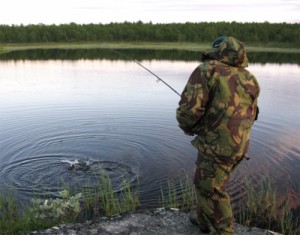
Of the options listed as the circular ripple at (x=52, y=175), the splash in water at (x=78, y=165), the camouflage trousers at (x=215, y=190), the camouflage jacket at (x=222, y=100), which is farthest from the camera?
the splash in water at (x=78, y=165)

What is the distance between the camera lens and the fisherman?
3.94m

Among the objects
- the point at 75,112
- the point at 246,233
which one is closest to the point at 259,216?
the point at 246,233

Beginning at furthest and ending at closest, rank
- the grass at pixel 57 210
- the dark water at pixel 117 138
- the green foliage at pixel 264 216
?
1. the dark water at pixel 117 138
2. the green foliage at pixel 264 216
3. the grass at pixel 57 210

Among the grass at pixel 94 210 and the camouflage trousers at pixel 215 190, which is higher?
the camouflage trousers at pixel 215 190

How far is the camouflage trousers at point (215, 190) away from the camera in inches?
163

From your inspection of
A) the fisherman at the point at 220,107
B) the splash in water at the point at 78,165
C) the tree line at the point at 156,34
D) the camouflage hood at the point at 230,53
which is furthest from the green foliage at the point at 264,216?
the tree line at the point at 156,34

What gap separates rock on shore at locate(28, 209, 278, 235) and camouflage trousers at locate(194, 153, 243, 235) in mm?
582

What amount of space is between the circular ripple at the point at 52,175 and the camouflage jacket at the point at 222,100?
3.79 m

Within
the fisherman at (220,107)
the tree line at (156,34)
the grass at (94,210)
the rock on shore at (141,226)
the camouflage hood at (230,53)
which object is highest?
the tree line at (156,34)

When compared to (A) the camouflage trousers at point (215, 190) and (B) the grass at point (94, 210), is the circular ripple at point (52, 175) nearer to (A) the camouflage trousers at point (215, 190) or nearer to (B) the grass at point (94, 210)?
(B) the grass at point (94, 210)

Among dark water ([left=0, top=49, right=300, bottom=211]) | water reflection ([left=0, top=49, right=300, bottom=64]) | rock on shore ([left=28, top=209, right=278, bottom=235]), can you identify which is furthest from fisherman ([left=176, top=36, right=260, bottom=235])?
water reflection ([left=0, top=49, right=300, bottom=64])

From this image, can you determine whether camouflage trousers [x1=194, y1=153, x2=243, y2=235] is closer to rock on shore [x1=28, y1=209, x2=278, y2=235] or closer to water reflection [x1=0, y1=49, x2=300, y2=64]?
rock on shore [x1=28, y1=209, x2=278, y2=235]

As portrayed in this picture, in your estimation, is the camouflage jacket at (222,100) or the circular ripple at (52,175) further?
the circular ripple at (52,175)

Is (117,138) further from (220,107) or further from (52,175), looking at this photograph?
(220,107)
